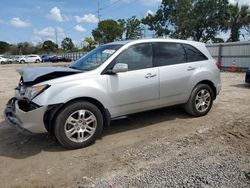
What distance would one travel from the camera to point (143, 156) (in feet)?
13.7

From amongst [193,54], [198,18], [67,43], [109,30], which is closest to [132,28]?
[109,30]

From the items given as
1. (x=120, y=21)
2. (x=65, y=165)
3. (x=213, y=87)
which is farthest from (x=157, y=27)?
(x=65, y=165)

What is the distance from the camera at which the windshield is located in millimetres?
5047

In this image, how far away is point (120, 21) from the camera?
54094 millimetres

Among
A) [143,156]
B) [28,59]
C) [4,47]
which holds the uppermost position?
[4,47]

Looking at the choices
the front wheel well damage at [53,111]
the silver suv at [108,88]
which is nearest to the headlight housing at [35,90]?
the silver suv at [108,88]

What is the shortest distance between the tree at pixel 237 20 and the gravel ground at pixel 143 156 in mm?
30978

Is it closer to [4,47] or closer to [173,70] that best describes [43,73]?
[173,70]

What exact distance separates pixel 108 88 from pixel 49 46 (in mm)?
82180

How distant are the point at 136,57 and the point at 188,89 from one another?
1.38 m

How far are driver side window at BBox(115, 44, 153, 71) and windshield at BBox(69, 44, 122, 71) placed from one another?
8.0 inches

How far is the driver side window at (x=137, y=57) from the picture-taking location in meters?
5.07

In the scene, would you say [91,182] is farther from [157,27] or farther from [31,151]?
[157,27]

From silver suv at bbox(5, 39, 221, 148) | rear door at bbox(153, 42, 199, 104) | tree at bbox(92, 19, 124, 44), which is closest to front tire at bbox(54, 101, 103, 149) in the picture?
silver suv at bbox(5, 39, 221, 148)
